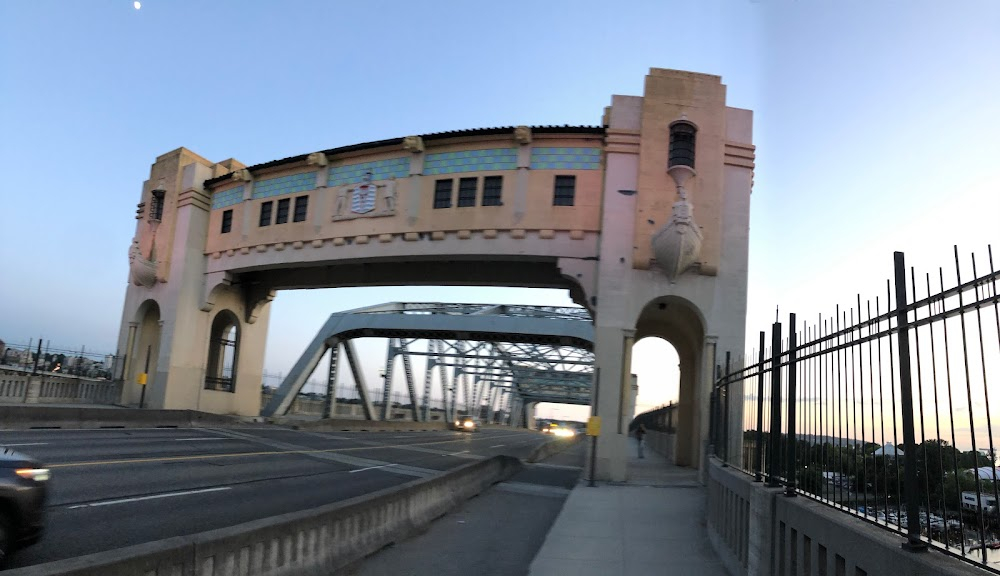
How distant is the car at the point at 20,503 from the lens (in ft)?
19.2

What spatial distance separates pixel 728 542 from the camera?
8844mm

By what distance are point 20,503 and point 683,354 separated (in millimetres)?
23413

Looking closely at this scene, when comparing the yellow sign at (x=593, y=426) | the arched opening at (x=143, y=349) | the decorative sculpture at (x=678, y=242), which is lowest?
the yellow sign at (x=593, y=426)

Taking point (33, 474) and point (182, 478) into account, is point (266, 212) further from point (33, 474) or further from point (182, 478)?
point (33, 474)

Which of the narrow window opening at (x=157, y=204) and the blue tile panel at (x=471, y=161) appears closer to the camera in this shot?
the blue tile panel at (x=471, y=161)

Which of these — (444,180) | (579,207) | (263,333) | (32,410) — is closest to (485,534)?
(579,207)

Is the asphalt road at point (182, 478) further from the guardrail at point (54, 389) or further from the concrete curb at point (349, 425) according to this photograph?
the concrete curb at point (349, 425)

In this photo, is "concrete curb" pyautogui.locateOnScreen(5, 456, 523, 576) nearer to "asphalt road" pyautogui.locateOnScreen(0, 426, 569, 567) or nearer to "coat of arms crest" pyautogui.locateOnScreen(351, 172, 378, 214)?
"asphalt road" pyautogui.locateOnScreen(0, 426, 569, 567)

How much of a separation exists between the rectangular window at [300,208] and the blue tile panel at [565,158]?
32.3 feet

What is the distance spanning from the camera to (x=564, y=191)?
22.0 meters

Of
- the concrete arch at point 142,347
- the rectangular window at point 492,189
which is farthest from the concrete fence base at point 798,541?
the concrete arch at point 142,347

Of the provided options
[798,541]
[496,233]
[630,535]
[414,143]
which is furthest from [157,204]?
[798,541]

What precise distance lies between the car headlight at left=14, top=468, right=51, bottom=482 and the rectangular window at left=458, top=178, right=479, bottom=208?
17.5m

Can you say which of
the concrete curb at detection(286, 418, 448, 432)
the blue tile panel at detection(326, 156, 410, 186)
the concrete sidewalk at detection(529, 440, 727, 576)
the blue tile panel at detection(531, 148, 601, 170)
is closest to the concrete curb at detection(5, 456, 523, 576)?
the concrete sidewalk at detection(529, 440, 727, 576)
